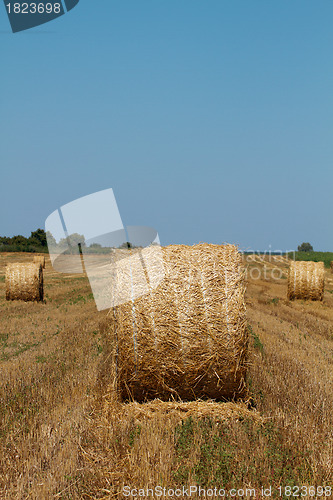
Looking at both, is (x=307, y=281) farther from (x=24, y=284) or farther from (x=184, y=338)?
(x=184, y=338)

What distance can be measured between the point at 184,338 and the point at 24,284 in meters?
13.4

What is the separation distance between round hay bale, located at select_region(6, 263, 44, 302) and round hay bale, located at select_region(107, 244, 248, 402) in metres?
12.6

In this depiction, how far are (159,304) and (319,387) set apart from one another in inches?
94.8

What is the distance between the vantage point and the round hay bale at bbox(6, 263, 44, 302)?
674 inches

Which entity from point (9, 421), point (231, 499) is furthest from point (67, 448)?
point (231, 499)

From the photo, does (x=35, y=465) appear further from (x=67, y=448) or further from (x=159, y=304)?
(x=159, y=304)

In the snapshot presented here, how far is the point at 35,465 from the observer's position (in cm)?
370

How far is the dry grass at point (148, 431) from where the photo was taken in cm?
350

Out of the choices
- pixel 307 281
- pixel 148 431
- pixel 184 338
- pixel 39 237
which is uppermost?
pixel 39 237

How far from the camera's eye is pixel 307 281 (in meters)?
16.3
